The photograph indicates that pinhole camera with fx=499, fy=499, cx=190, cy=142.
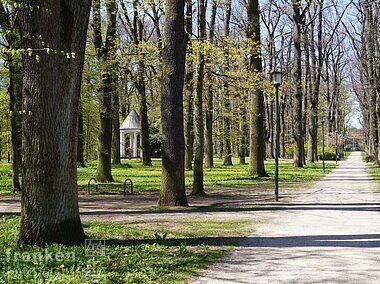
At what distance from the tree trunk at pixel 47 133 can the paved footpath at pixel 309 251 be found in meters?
2.51

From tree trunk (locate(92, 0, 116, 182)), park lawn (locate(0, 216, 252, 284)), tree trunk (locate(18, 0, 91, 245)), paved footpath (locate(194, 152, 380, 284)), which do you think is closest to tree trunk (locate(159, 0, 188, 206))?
paved footpath (locate(194, 152, 380, 284))

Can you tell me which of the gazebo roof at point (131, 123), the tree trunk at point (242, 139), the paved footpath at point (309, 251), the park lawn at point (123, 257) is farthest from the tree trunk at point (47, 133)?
the gazebo roof at point (131, 123)

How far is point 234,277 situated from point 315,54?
42855 millimetres

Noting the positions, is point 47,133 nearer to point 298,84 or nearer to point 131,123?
point 298,84

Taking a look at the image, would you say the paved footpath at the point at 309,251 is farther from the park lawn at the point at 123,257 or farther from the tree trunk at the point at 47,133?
the tree trunk at the point at 47,133

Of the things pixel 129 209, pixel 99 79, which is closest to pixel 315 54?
pixel 99 79

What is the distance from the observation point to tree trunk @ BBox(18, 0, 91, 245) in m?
7.14

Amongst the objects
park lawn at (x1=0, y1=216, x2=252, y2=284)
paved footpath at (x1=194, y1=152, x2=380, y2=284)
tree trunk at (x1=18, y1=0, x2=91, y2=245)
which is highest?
tree trunk at (x1=18, y1=0, x2=91, y2=245)

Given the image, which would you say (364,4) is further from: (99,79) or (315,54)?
(99,79)

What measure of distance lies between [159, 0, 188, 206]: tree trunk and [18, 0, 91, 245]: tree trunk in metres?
5.36

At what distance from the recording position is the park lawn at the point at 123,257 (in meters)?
5.64

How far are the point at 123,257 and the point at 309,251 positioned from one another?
2.69 m

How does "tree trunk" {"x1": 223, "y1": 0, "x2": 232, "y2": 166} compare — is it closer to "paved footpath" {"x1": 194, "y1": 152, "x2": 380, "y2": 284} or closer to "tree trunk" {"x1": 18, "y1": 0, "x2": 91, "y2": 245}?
"paved footpath" {"x1": 194, "y1": 152, "x2": 380, "y2": 284}

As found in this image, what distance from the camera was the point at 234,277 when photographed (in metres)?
5.80
